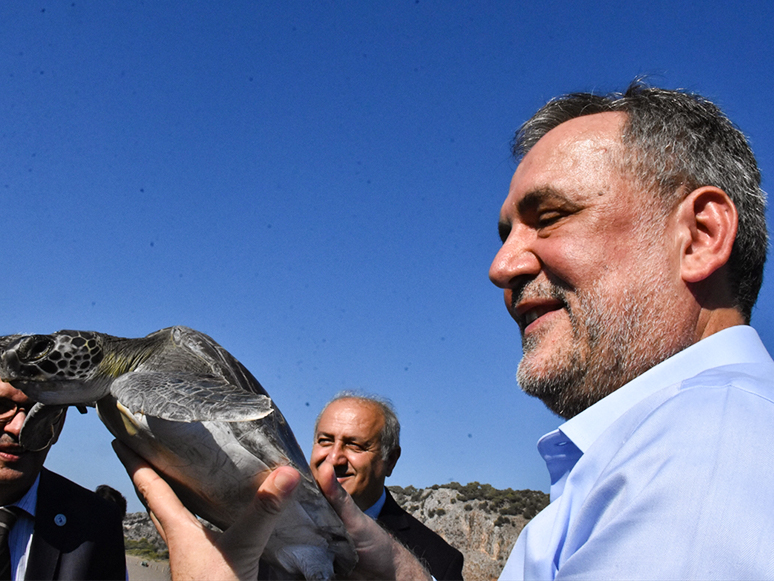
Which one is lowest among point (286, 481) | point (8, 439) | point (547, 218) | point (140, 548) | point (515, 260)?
point (140, 548)

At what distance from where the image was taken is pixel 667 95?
1873 mm

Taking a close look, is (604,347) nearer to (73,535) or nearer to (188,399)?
(188,399)

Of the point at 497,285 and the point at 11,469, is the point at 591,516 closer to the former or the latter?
the point at 497,285

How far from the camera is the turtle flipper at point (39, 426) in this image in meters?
2.95

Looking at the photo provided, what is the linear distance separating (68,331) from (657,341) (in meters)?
2.96

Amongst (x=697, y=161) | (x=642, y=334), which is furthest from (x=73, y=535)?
(x=697, y=161)

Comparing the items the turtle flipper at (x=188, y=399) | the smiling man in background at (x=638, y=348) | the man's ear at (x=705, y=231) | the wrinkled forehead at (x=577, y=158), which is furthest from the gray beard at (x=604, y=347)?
the turtle flipper at (x=188, y=399)

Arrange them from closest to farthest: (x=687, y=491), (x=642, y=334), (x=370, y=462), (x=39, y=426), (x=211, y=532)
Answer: (x=687, y=491)
(x=642, y=334)
(x=211, y=532)
(x=39, y=426)
(x=370, y=462)

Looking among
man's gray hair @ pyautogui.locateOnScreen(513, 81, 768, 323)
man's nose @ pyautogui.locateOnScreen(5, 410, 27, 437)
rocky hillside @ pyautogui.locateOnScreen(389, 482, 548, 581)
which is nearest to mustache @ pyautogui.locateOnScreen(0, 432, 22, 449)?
man's nose @ pyautogui.locateOnScreen(5, 410, 27, 437)

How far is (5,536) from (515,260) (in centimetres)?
342

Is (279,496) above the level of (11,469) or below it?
below

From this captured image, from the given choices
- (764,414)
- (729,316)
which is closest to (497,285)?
(729,316)

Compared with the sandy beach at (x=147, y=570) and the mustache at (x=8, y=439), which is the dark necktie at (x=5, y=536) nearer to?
the mustache at (x=8, y=439)

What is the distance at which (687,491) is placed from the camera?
2.85 feet
